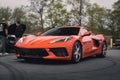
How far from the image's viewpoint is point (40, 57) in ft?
33.8

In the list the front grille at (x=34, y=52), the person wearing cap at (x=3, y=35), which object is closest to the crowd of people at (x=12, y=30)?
the person wearing cap at (x=3, y=35)

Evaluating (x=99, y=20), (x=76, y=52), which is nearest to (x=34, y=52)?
(x=76, y=52)

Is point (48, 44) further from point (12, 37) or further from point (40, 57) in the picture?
point (12, 37)

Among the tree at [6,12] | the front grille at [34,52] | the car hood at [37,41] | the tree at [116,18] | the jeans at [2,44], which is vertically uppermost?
the car hood at [37,41]

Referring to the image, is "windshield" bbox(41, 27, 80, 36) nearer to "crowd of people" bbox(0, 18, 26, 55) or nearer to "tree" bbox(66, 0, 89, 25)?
"crowd of people" bbox(0, 18, 26, 55)

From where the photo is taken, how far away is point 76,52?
35.5 ft

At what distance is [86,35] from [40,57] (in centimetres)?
196

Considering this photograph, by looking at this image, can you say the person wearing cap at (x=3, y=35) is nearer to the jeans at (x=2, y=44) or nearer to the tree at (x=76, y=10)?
the jeans at (x=2, y=44)

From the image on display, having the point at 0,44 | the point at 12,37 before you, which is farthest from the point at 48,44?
the point at 12,37

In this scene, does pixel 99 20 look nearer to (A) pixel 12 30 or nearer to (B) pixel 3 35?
(A) pixel 12 30

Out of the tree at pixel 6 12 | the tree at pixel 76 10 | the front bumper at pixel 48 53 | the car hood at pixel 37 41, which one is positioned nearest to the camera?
the front bumper at pixel 48 53

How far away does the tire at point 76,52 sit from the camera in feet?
34.9

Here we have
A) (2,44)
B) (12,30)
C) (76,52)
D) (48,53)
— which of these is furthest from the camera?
(12,30)

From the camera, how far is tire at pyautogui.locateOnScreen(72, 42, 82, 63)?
1064cm
